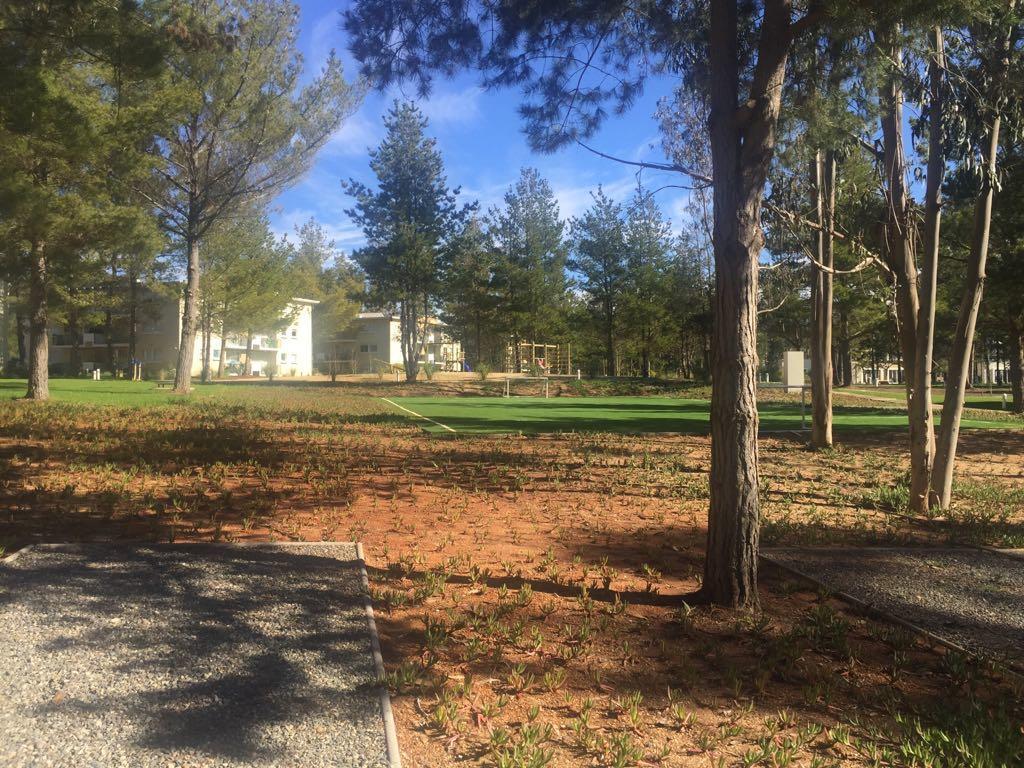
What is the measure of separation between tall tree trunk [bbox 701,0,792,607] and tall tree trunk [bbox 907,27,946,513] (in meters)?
4.47

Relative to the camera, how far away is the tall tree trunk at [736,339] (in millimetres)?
4762

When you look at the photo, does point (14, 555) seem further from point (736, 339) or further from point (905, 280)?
point (905, 280)

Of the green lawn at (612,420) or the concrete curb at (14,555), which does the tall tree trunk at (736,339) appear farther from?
the green lawn at (612,420)

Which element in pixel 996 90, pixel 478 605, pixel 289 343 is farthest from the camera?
pixel 289 343

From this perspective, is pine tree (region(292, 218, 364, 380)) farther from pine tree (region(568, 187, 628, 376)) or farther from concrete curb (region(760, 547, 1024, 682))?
concrete curb (region(760, 547, 1024, 682))

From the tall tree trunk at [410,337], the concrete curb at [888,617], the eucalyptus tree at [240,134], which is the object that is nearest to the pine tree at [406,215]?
the tall tree trunk at [410,337]

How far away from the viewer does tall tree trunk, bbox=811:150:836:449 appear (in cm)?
1282

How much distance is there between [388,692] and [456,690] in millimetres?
331

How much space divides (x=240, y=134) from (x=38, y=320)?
940 centimetres

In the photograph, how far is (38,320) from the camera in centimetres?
1877

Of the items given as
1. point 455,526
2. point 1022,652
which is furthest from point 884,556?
point 455,526

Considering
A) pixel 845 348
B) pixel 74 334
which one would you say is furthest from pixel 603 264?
pixel 74 334

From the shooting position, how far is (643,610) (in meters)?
4.86

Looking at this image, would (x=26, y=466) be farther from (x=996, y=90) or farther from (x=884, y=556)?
(x=996, y=90)
